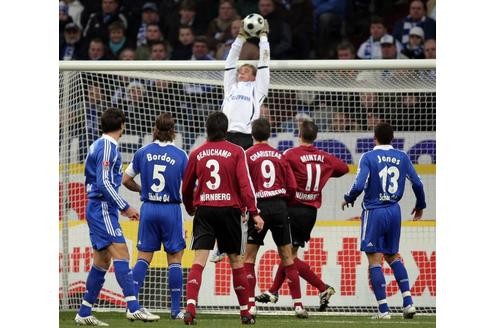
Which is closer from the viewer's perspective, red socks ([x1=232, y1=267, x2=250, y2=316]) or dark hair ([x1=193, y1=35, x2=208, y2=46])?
red socks ([x1=232, y1=267, x2=250, y2=316])

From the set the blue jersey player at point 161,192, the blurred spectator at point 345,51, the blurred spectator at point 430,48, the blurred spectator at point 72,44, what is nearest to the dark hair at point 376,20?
the blurred spectator at point 345,51

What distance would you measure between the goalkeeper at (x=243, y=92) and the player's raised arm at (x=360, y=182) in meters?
1.26

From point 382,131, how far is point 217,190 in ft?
7.93

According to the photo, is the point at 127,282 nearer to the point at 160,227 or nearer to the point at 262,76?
the point at 160,227

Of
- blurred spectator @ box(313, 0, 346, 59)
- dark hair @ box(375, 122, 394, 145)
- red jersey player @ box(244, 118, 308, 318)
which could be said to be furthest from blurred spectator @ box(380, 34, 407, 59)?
red jersey player @ box(244, 118, 308, 318)

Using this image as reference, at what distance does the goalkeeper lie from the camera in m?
12.1

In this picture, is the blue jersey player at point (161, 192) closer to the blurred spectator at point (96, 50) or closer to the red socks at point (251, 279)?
the red socks at point (251, 279)

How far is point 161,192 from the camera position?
35.9 feet

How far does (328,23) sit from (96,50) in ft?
12.1

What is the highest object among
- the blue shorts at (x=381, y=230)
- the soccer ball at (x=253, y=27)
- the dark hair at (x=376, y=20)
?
the dark hair at (x=376, y=20)

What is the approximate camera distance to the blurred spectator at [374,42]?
56.0 feet

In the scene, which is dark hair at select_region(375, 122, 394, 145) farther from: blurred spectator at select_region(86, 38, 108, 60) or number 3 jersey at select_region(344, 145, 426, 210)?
blurred spectator at select_region(86, 38, 108, 60)

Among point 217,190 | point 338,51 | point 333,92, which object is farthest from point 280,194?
point 338,51

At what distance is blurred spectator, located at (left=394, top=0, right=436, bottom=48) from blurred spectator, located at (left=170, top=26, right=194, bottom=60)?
3217mm
